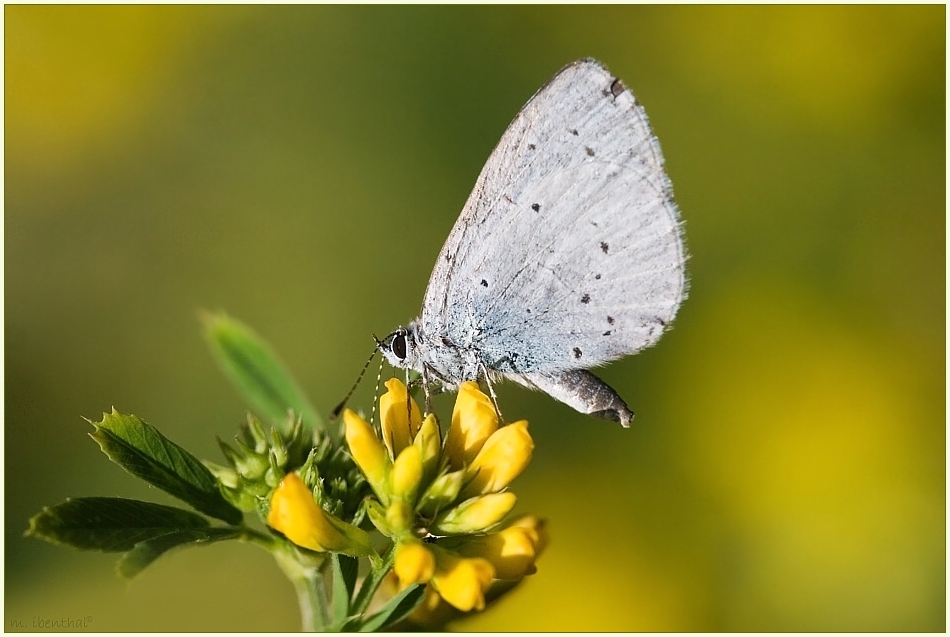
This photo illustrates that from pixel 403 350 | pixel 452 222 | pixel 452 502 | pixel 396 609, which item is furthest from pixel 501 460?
pixel 452 222

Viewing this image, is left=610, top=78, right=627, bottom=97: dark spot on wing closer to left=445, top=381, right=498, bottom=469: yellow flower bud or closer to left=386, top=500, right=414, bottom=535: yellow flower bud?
left=445, top=381, right=498, bottom=469: yellow flower bud

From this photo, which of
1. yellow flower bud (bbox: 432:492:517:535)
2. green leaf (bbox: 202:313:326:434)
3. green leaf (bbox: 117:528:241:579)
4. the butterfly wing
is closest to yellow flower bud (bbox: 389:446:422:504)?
yellow flower bud (bbox: 432:492:517:535)

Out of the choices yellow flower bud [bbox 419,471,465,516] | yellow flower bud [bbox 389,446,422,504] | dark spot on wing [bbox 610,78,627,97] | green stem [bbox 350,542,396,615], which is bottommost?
green stem [bbox 350,542,396,615]

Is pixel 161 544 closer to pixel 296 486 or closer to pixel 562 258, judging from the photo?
pixel 296 486

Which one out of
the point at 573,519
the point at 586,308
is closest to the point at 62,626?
the point at 573,519

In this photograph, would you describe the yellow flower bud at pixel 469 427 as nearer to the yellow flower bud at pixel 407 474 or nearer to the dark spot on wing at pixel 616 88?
the yellow flower bud at pixel 407 474
